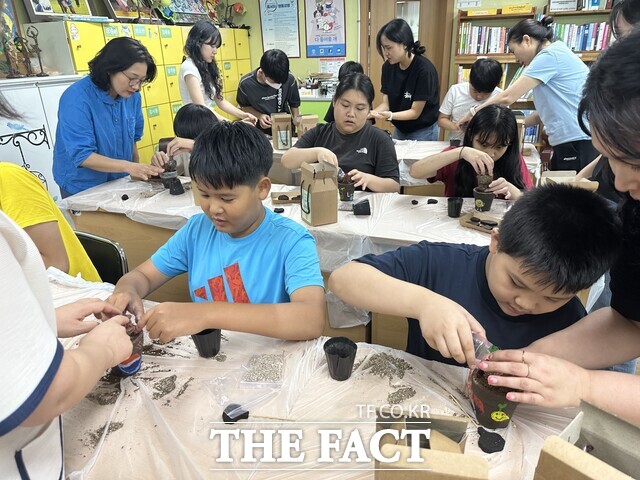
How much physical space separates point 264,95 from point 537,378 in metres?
3.80

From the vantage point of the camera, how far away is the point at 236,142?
49.9 inches

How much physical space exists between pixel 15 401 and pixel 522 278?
0.92m

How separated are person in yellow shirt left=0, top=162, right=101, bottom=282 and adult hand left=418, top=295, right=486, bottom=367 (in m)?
1.24

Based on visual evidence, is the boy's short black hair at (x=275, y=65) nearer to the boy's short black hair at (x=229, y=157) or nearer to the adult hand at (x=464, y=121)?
the adult hand at (x=464, y=121)

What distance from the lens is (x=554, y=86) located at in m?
2.83

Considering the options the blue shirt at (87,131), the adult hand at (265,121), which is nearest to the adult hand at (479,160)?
the blue shirt at (87,131)

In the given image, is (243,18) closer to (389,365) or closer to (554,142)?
(554,142)

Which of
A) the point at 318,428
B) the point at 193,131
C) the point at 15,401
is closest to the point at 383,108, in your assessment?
the point at 193,131

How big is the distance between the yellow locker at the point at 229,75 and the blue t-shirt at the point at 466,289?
17.6ft

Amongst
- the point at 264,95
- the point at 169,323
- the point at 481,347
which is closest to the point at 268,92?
the point at 264,95

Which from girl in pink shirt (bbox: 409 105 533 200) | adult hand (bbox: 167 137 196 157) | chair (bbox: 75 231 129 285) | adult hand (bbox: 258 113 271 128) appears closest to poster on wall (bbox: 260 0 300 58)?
adult hand (bbox: 258 113 271 128)

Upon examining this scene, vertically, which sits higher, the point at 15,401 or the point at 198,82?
the point at 198,82

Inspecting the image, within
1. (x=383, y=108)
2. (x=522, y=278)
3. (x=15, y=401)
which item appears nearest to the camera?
(x=15, y=401)

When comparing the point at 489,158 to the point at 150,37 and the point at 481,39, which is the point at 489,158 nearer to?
the point at 481,39
